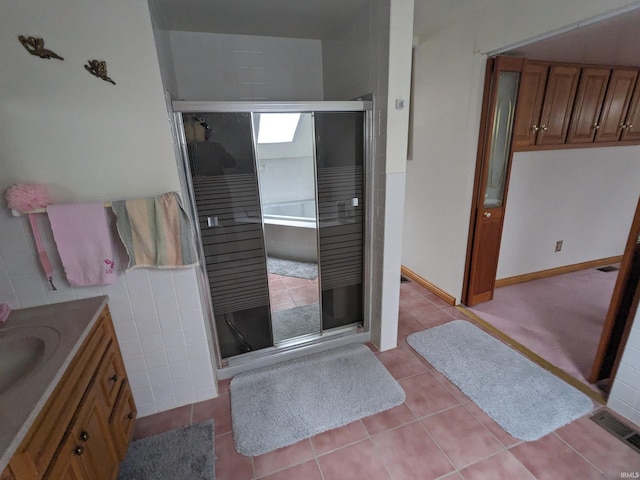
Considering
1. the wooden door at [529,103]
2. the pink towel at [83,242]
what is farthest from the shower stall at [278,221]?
the wooden door at [529,103]

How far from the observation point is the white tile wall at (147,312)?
1.38 meters

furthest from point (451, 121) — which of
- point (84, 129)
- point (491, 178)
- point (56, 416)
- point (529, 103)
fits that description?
point (56, 416)

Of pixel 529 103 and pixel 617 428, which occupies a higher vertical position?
pixel 529 103

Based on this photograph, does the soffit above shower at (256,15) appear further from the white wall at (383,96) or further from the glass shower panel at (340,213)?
the glass shower panel at (340,213)

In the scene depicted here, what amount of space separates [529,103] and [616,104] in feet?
3.81

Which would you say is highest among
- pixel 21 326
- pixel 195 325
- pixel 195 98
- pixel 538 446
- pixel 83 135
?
pixel 195 98

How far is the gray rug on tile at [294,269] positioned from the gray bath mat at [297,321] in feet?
0.78

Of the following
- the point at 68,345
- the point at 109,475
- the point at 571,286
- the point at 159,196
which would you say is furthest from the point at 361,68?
the point at 571,286

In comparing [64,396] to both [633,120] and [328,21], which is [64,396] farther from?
[633,120]

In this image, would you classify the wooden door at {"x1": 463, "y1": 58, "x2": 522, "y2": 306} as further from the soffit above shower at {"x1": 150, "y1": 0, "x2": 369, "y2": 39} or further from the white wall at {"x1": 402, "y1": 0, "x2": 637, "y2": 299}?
the soffit above shower at {"x1": 150, "y1": 0, "x2": 369, "y2": 39}

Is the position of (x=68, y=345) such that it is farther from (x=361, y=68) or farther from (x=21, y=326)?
(x=361, y=68)

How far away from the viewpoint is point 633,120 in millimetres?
3076

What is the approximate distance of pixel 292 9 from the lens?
6.32 feet

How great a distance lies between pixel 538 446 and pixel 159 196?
7.36 ft
